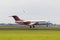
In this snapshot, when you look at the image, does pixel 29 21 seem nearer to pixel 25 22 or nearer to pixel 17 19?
pixel 25 22

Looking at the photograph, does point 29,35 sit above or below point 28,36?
below

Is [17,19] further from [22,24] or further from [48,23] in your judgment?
[48,23]

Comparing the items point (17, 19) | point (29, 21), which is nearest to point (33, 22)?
point (29, 21)

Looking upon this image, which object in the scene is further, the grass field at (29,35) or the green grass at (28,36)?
the grass field at (29,35)

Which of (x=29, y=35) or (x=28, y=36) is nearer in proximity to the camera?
(x=28, y=36)

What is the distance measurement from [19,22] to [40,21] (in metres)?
9.60

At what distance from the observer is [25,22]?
107125mm

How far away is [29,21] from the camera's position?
352 ft

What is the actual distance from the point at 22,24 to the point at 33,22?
216 inches

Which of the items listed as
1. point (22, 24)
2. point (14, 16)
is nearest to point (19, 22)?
point (22, 24)

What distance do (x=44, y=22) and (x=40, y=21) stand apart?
189 centimetres

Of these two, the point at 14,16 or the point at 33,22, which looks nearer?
the point at 33,22

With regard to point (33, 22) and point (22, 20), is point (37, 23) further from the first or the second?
point (22, 20)

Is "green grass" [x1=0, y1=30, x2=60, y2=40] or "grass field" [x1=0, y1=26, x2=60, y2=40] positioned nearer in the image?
"green grass" [x1=0, y1=30, x2=60, y2=40]
